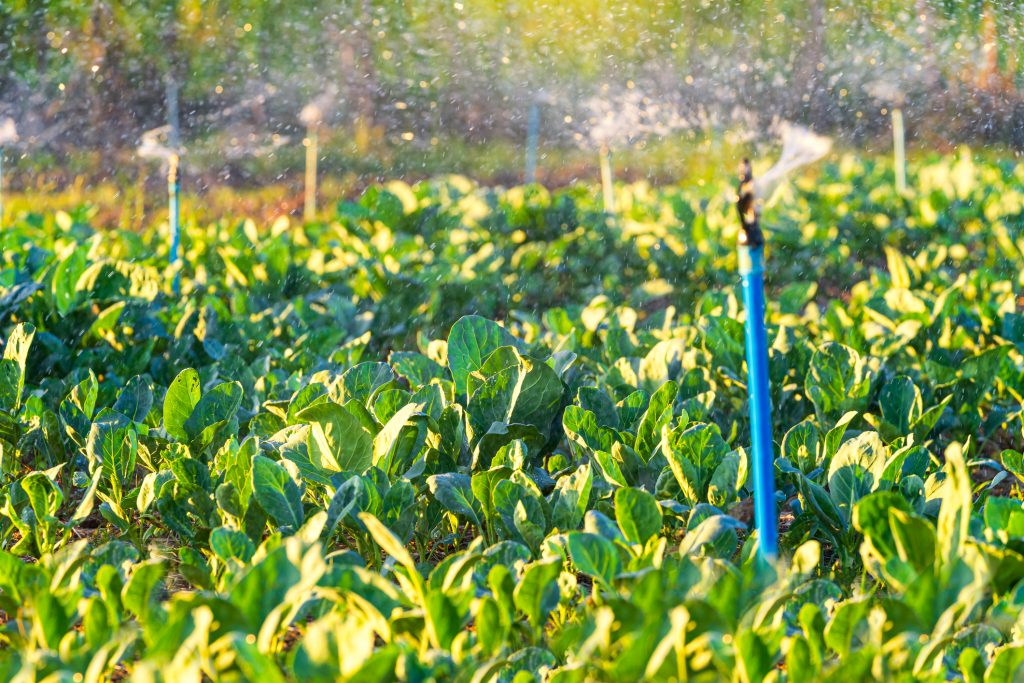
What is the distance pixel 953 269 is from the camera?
5.27 metres

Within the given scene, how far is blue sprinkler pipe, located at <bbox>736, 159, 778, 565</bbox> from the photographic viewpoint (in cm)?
120

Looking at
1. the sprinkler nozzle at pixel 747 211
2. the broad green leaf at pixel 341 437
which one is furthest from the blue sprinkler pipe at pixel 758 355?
the broad green leaf at pixel 341 437

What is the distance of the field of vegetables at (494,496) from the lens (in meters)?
1.08

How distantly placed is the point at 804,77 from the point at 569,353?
15.1 meters

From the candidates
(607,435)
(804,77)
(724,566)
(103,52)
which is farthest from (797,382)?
(804,77)

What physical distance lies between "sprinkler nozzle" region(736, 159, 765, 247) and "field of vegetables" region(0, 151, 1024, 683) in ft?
0.94

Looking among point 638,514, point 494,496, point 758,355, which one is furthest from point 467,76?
point 758,355

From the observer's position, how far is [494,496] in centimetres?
146

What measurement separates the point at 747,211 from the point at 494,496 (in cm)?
49

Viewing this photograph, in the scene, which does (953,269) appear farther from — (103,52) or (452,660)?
(103,52)

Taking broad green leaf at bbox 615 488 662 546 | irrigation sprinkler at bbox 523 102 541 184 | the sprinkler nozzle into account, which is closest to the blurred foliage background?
irrigation sprinkler at bbox 523 102 541 184

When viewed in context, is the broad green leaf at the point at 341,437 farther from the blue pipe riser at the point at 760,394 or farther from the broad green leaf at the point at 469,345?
the blue pipe riser at the point at 760,394

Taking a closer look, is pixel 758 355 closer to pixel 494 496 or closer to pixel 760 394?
pixel 760 394

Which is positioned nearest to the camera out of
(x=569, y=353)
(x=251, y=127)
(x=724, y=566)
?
(x=724, y=566)
